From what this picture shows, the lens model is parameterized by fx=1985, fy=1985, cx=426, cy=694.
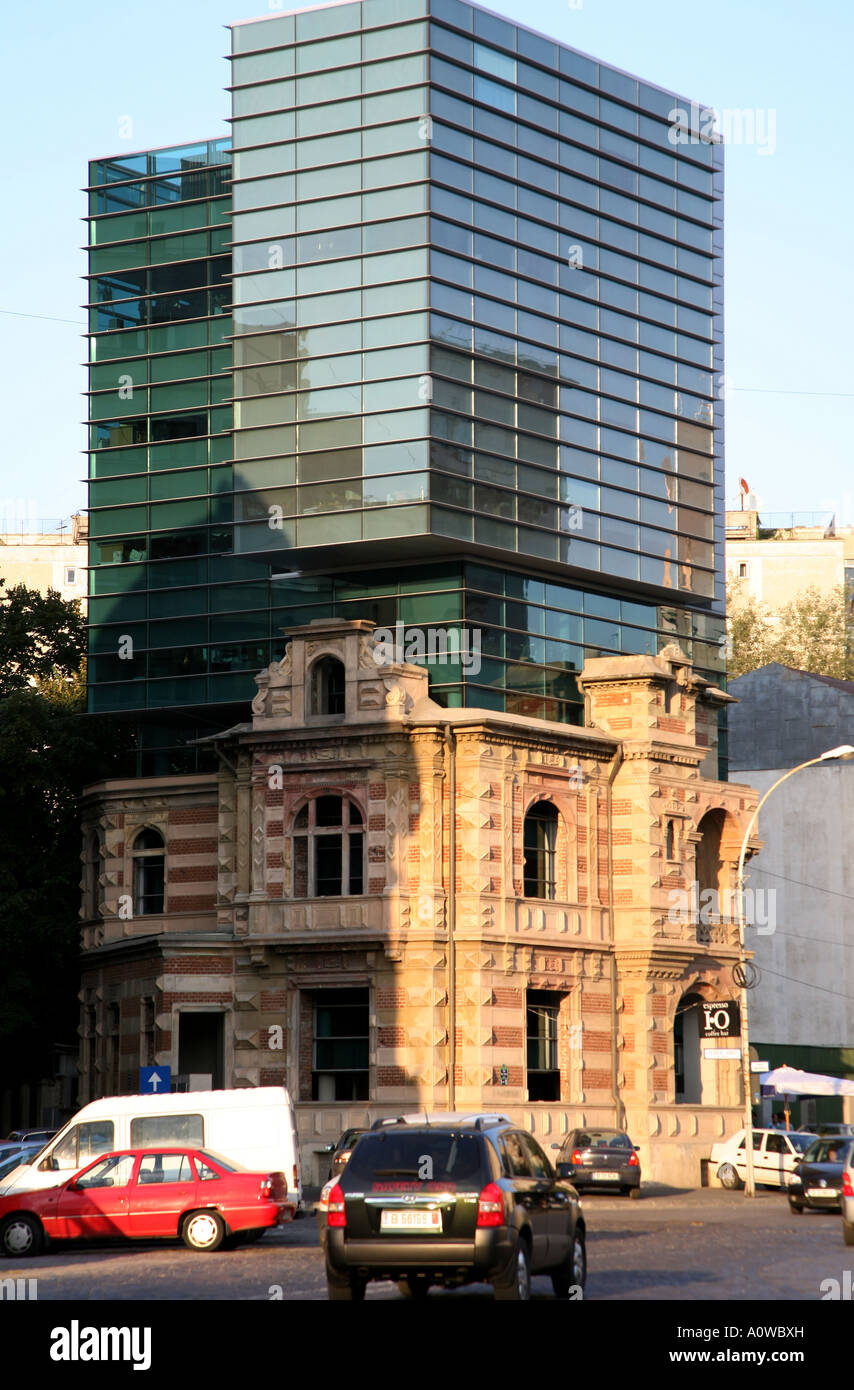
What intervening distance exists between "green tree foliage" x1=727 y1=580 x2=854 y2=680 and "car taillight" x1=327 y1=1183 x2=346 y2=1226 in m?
82.1

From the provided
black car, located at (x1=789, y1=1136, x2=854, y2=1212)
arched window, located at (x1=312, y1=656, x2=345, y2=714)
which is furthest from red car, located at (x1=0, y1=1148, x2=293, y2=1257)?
arched window, located at (x1=312, y1=656, x2=345, y2=714)

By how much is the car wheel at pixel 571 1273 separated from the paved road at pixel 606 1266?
0.72 ft

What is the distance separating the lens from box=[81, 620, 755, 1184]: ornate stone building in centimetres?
4631

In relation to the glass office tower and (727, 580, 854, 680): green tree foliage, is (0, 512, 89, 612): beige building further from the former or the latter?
the glass office tower

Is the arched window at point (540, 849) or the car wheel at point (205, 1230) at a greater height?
the arched window at point (540, 849)

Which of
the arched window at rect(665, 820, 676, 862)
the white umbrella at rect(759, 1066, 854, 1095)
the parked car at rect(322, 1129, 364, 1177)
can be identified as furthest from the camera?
the white umbrella at rect(759, 1066, 854, 1095)

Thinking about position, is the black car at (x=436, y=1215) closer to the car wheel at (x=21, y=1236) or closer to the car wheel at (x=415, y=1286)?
the car wheel at (x=415, y=1286)

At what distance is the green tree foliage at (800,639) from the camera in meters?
99.6

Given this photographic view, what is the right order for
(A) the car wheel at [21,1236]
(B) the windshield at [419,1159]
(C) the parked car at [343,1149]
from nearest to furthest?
1. (B) the windshield at [419,1159]
2. (A) the car wheel at [21,1236]
3. (C) the parked car at [343,1149]

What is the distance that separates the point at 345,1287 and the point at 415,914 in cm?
2841

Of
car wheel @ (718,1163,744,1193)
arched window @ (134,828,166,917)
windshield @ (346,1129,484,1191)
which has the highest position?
arched window @ (134,828,166,917)

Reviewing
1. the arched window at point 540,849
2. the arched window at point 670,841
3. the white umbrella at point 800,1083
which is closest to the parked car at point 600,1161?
the arched window at point 540,849
